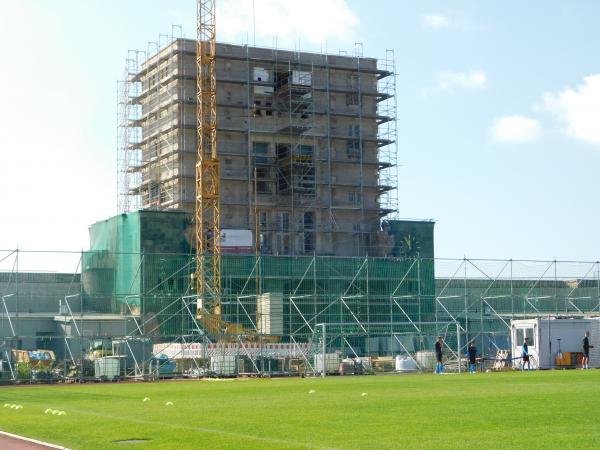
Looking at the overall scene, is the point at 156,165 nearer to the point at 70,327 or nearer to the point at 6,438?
the point at 70,327

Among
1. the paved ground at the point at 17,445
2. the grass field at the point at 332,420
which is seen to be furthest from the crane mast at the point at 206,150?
the paved ground at the point at 17,445

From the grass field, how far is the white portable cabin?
23.6 m

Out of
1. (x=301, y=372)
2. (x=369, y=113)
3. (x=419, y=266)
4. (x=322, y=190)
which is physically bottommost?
(x=301, y=372)

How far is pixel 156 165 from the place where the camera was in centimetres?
9531

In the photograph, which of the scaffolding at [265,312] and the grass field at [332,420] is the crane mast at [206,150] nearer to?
the scaffolding at [265,312]

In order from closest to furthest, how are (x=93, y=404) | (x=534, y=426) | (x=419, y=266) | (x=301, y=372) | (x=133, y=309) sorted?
(x=534, y=426), (x=93, y=404), (x=301, y=372), (x=133, y=309), (x=419, y=266)

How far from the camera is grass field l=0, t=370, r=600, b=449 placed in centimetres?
1634

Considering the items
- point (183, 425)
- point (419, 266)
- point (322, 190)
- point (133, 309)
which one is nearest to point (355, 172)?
point (322, 190)

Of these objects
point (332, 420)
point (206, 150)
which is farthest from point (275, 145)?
point (332, 420)

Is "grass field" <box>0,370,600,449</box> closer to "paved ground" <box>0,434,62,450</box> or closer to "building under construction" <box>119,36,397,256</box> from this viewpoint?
"paved ground" <box>0,434,62,450</box>

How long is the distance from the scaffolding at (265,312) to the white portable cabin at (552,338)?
298 cm

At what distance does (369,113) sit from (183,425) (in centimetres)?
8101

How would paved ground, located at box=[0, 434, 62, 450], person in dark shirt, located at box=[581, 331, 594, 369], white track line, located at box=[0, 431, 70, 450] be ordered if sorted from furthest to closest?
person in dark shirt, located at box=[581, 331, 594, 369] < paved ground, located at box=[0, 434, 62, 450] < white track line, located at box=[0, 431, 70, 450]

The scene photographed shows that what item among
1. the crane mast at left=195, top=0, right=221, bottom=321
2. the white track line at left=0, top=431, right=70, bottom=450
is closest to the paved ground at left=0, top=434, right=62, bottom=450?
the white track line at left=0, top=431, right=70, bottom=450
